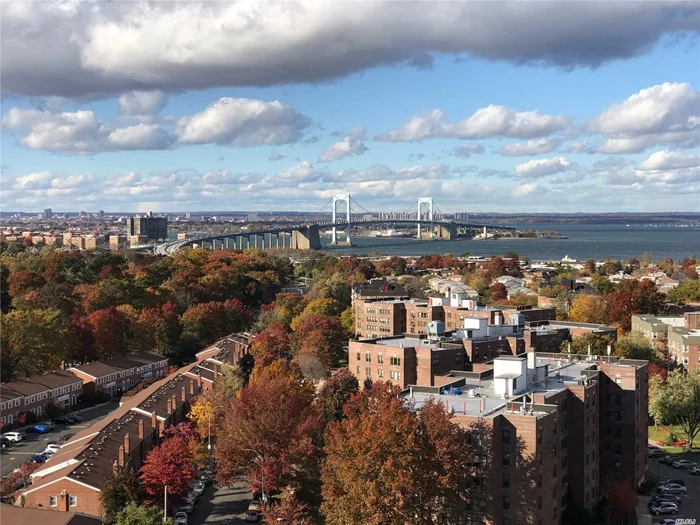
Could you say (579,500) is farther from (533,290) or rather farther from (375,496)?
(533,290)

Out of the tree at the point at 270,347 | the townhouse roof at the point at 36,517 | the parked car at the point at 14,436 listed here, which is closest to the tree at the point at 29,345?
the parked car at the point at 14,436

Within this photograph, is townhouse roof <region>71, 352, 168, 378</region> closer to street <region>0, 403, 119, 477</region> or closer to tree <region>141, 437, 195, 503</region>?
street <region>0, 403, 119, 477</region>

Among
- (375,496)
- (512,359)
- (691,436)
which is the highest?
(512,359)

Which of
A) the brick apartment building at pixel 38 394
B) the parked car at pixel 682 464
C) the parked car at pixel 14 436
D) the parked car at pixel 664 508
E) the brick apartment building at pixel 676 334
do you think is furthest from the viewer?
the brick apartment building at pixel 676 334

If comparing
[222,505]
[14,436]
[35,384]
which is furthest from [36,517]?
[35,384]

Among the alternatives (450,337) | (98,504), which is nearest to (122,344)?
(450,337)

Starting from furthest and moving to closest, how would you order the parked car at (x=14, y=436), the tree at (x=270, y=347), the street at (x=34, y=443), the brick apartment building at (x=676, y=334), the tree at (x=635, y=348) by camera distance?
the tree at (x=270, y=347) < the brick apartment building at (x=676, y=334) < the tree at (x=635, y=348) < the parked car at (x=14, y=436) < the street at (x=34, y=443)

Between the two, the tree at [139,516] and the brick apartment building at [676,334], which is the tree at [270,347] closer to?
the brick apartment building at [676,334]

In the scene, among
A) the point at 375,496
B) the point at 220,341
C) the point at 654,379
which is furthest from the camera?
the point at 220,341
